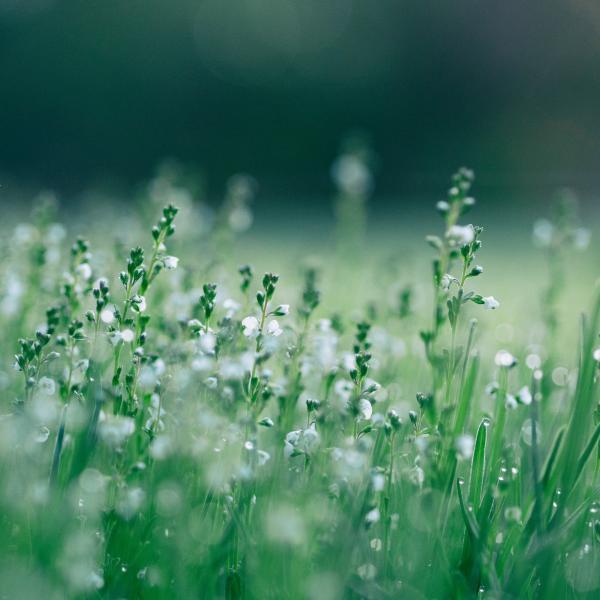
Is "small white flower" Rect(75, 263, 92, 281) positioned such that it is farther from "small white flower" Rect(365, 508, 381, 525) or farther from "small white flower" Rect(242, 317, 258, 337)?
"small white flower" Rect(365, 508, 381, 525)

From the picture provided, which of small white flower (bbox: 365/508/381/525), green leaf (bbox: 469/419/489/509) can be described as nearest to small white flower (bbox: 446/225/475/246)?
green leaf (bbox: 469/419/489/509)

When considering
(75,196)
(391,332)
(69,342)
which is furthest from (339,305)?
(75,196)

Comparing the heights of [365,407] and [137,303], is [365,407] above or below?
below

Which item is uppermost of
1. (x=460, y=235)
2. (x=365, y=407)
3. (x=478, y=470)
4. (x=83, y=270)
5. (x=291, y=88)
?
(x=291, y=88)

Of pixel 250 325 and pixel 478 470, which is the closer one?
pixel 478 470

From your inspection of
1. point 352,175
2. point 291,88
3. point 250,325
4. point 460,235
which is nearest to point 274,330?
point 250,325

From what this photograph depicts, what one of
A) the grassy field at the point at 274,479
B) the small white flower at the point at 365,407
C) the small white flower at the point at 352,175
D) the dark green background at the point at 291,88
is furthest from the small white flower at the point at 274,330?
the dark green background at the point at 291,88

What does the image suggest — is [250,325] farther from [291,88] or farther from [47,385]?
[291,88]
